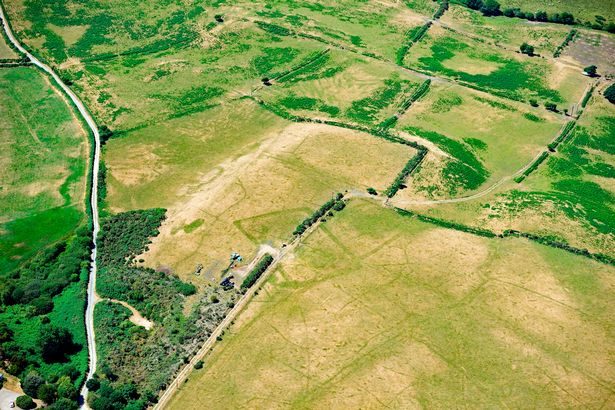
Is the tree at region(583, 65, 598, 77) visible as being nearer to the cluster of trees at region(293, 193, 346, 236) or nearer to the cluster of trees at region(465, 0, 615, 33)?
the cluster of trees at region(465, 0, 615, 33)

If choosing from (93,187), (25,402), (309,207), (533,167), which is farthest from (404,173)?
(25,402)

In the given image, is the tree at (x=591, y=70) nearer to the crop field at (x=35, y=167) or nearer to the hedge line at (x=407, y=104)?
the hedge line at (x=407, y=104)

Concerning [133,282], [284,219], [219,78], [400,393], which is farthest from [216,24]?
[400,393]

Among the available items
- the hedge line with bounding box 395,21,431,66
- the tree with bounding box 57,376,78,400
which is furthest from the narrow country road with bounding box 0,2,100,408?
the hedge line with bounding box 395,21,431,66

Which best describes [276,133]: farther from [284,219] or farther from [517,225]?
[517,225]

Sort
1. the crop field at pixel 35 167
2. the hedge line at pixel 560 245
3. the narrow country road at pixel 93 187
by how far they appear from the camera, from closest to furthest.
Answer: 1. the narrow country road at pixel 93 187
2. the hedge line at pixel 560 245
3. the crop field at pixel 35 167

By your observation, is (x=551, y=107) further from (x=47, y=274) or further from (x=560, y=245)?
(x=47, y=274)

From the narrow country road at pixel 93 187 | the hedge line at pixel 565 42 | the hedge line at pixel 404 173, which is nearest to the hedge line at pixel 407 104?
the hedge line at pixel 404 173
